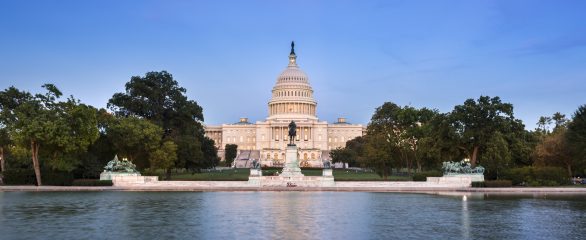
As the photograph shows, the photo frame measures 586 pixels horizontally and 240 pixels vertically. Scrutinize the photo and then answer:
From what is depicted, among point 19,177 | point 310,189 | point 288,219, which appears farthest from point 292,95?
point 288,219

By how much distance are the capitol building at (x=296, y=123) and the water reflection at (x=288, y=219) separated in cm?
14000

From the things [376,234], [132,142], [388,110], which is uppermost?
[388,110]

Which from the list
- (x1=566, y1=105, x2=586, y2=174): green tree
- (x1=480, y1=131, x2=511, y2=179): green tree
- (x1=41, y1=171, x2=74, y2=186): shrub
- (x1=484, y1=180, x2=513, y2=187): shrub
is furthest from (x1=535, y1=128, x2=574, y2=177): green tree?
(x1=41, y1=171, x2=74, y2=186): shrub

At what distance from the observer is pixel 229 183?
157ft

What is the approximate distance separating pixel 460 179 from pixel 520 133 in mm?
12115

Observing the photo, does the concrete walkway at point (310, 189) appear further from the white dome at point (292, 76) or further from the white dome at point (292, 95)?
the white dome at point (292, 76)

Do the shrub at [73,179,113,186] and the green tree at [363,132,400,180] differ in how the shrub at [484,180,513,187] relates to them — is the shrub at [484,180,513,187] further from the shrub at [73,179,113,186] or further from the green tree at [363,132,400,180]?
the shrub at [73,179,113,186]

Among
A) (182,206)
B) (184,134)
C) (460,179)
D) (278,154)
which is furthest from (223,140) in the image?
(182,206)

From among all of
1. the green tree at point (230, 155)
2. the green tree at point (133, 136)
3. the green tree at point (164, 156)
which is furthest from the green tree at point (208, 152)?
the green tree at point (230, 155)

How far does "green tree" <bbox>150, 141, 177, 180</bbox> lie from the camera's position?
2298 inches

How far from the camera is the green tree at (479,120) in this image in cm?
5406

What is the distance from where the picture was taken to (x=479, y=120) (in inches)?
2143

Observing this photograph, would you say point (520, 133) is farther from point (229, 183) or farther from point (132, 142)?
point (132, 142)

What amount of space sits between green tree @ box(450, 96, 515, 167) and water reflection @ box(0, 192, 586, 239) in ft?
70.0
